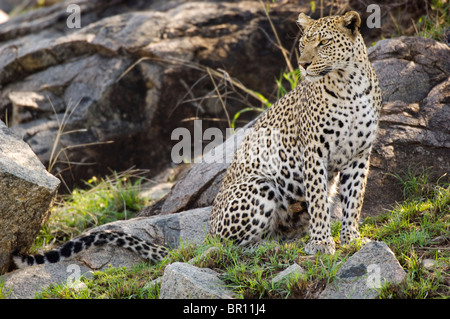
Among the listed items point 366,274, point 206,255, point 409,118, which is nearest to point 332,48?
point 366,274

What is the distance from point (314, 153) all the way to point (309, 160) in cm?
10

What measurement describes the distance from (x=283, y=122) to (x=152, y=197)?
379cm

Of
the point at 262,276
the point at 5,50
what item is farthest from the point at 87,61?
the point at 262,276

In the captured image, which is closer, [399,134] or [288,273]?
[288,273]

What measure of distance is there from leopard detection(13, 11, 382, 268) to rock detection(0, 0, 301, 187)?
4.31m

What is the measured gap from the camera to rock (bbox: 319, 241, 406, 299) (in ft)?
16.6

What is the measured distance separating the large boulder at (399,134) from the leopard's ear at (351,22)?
2355 mm

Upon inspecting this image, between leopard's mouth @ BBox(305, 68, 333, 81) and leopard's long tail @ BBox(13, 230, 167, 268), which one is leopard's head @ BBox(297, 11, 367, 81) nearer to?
leopard's mouth @ BBox(305, 68, 333, 81)

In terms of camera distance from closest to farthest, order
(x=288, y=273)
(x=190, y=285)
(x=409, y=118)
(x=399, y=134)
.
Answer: (x=190, y=285), (x=288, y=273), (x=399, y=134), (x=409, y=118)

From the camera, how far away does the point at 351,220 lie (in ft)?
21.7

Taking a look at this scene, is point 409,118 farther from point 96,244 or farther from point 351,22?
point 96,244

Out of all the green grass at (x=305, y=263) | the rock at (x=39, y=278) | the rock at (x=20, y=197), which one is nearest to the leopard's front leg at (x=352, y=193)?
the green grass at (x=305, y=263)

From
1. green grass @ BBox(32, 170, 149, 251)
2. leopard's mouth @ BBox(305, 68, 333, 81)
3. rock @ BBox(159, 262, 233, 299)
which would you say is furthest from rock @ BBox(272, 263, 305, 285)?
green grass @ BBox(32, 170, 149, 251)

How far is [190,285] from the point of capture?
16.8ft
